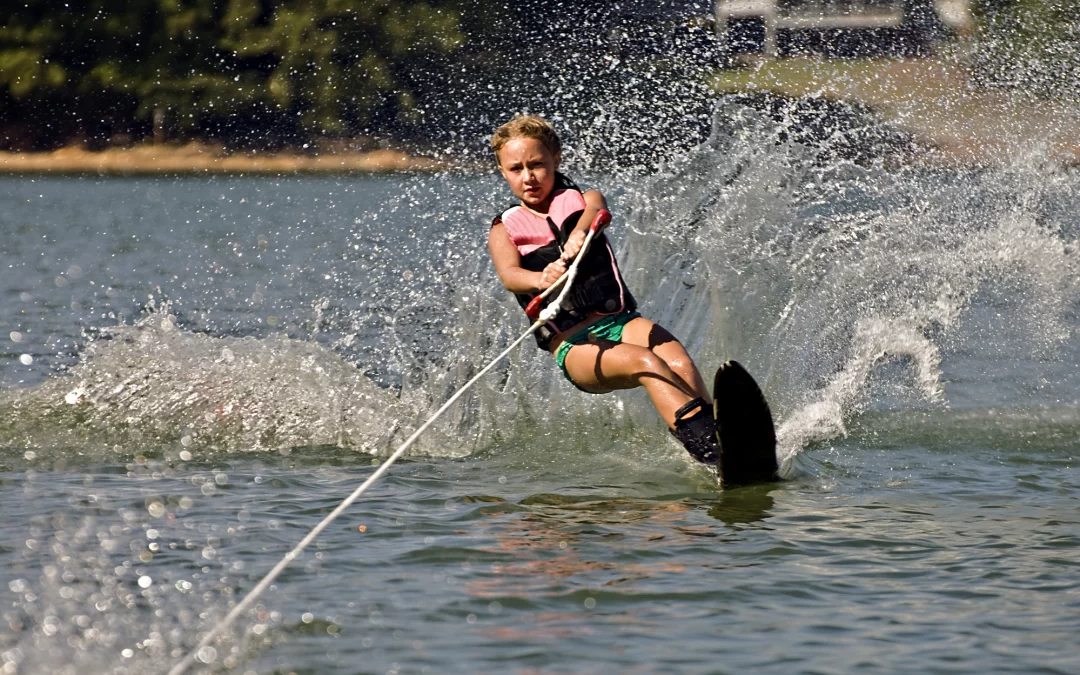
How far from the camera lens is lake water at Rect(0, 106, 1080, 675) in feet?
13.2

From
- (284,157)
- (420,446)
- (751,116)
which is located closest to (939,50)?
(284,157)

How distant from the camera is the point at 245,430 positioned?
23.1 feet

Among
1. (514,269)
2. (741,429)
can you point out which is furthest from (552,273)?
(741,429)

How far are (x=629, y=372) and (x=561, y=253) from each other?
0.56 meters

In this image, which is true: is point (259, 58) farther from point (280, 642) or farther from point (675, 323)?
point (280, 642)

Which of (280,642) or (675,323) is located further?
(675,323)

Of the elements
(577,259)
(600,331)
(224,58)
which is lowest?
(600,331)

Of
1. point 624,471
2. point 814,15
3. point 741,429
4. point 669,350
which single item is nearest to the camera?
point 741,429

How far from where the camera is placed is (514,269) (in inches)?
223

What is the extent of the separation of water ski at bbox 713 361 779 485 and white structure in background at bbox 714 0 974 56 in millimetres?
26929

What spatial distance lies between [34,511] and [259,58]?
41367mm

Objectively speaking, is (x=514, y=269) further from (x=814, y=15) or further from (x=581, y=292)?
(x=814, y=15)

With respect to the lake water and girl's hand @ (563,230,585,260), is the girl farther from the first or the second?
the lake water

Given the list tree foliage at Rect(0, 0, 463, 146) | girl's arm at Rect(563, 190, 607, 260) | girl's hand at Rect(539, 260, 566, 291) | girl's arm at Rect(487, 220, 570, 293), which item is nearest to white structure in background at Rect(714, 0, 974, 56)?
tree foliage at Rect(0, 0, 463, 146)
